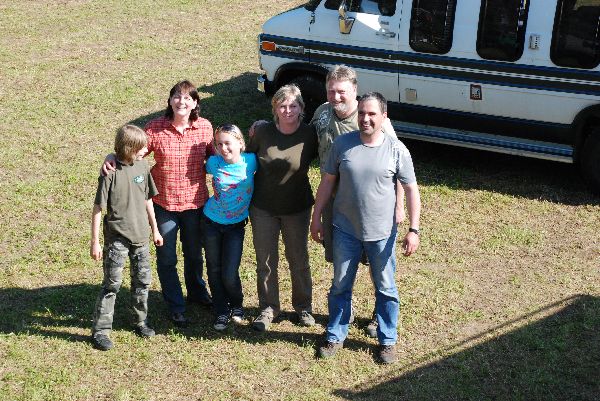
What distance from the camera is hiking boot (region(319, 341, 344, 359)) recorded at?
5.92 meters

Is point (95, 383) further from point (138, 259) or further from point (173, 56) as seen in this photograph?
point (173, 56)

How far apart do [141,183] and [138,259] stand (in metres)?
0.54

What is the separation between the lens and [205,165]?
5.99 metres

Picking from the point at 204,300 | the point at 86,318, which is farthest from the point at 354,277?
the point at 86,318

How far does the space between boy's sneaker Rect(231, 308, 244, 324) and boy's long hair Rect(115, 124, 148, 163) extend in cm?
142

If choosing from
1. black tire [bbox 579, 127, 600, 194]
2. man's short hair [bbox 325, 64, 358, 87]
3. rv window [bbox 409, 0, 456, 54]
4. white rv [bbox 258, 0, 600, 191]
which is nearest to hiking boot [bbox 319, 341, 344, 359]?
man's short hair [bbox 325, 64, 358, 87]

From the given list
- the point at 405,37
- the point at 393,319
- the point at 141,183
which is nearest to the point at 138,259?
the point at 141,183

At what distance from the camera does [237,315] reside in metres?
6.33

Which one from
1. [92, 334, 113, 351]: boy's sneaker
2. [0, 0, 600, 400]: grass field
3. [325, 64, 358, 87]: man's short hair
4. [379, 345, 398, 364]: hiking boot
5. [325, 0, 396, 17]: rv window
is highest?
[325, 64, 358, 87]: man's short hair

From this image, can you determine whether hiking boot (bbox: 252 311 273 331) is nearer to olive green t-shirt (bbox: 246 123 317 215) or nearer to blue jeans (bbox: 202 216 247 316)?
blue jeans (bbox: 202 216 247 316)

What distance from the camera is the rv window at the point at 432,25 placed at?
8.74 metres

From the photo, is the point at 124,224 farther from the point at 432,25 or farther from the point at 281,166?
the point at 432,25

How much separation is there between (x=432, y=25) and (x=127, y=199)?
436cm

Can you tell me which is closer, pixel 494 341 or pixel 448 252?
pixel 494 341
